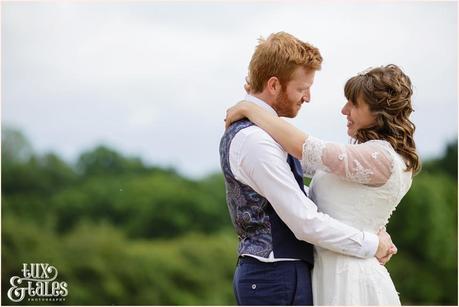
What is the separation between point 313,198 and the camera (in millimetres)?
3902

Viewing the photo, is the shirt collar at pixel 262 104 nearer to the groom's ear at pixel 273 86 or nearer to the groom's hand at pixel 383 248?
the groom's ear at pixel 273 86

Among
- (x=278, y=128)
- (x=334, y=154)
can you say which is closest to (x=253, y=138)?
(x=278, y=128)

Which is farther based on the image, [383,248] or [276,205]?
[383,248]

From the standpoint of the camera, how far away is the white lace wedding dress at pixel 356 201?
3666 mm

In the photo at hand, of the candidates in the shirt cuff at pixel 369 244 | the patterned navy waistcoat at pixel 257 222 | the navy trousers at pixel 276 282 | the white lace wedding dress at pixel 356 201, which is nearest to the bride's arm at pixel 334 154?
the white lace wedding dress at pixel 356 201

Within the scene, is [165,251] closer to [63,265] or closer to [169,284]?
[169,284]

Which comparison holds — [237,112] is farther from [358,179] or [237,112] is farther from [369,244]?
[369,244]

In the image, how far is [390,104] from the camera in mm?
3711

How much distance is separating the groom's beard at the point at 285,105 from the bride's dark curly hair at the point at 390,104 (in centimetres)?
26

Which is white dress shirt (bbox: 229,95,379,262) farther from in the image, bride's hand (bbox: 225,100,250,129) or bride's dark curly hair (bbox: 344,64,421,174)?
bride's dark curly hair (bbox: 344,64,421,174)

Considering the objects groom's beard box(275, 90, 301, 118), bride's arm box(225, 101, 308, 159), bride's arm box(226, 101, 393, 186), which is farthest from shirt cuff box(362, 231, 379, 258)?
groom's beard box(275, 90, 301, 118)

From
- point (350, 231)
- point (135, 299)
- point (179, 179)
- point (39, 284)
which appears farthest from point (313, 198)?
point (179, 179)

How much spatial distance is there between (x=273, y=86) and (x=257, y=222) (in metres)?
0.61

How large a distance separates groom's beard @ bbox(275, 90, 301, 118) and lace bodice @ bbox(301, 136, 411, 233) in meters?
0.24
